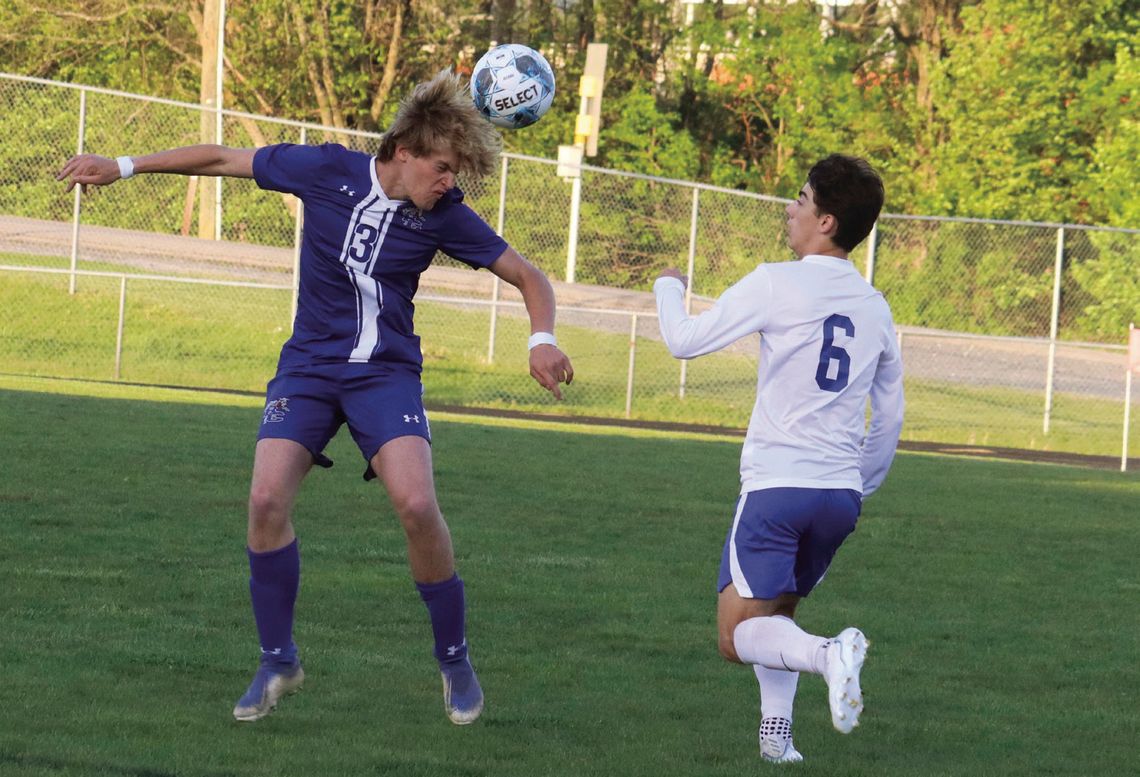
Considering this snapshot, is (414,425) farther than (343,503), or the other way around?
(343,503)

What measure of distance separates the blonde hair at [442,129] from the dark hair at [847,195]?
3.50 feet

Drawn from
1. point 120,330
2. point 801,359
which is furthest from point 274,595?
point 120,330

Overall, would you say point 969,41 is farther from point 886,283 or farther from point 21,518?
point 21,518

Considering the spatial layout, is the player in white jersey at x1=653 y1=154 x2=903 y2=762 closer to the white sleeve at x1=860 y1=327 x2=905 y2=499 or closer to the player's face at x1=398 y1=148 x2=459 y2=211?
the white sleeve at x1=860 y1=327 x2=905 y2=499

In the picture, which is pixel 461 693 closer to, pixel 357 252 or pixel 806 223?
pixel 357 252

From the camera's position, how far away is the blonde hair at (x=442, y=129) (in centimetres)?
537

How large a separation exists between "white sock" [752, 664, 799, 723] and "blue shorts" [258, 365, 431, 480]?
4.16ft

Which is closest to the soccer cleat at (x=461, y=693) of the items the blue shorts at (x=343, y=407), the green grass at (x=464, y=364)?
the blue shorts at (x=343, y=407)

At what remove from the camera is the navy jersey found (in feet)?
17.8

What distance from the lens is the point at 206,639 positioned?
627cm

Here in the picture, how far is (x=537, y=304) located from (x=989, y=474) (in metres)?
11.2

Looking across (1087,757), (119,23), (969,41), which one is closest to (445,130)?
(1087,757)

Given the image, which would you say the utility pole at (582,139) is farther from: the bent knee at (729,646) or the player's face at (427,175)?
the bent knee at (729,646)

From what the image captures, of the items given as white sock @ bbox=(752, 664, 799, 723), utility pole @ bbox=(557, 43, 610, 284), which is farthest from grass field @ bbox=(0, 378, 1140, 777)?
utility pole @ bbox=(557, 43, 610, 284)
